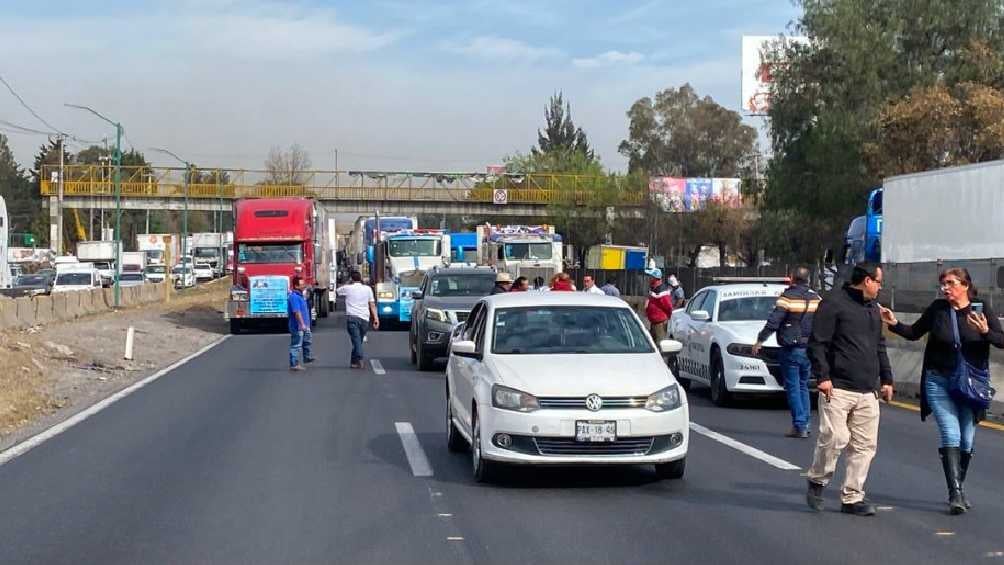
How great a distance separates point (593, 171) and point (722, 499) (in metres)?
80.4

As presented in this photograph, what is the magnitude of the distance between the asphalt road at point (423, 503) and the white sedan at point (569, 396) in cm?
37

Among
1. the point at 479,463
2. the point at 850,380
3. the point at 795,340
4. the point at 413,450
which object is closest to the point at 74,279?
the point at 413,450

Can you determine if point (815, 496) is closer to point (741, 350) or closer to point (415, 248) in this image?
point (741, 350)

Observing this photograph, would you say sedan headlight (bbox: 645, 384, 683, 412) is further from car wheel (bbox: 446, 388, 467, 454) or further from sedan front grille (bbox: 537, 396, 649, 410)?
car wheel (bbox: 446, 388, 467, 454)

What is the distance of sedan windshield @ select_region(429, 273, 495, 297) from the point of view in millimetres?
26703

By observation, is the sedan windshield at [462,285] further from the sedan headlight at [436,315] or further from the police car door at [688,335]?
the police car door at [688,335]

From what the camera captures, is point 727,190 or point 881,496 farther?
point 727,190

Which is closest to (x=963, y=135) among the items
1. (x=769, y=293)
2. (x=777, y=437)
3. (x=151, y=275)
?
(x=769, y=293)

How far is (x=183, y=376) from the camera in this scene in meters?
23.5

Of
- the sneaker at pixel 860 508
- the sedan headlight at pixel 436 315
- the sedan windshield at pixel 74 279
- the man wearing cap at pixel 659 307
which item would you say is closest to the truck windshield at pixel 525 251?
the sedan headlight at pixel 436 315

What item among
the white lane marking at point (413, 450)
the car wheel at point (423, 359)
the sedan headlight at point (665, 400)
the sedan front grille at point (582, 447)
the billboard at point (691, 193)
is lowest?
the car wheel at point (423, 359)

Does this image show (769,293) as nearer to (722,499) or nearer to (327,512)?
(722,499)

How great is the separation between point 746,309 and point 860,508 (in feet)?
30.0

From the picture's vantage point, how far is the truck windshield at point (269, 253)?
38625 millimetres
